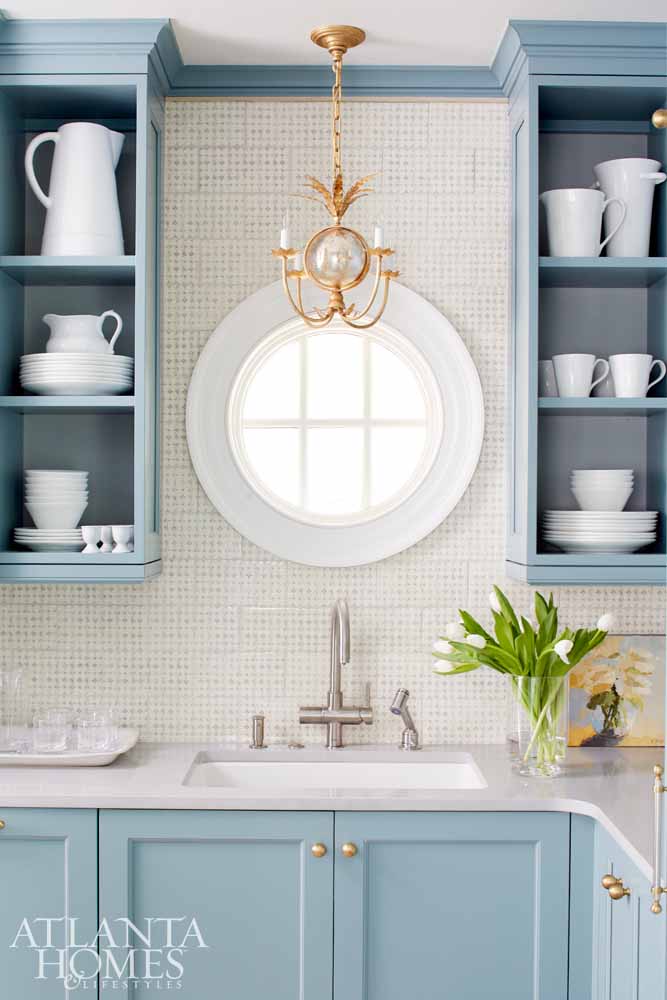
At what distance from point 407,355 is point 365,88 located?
0.70 meters

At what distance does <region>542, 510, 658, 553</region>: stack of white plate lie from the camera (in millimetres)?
2355

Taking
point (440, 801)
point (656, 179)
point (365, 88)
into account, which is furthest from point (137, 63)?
point (440, 801)

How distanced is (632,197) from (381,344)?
0.72 meters

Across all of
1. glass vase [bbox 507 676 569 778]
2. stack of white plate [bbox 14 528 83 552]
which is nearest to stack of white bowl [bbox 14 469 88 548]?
stack of white plate [bbox 14 528 83 552]

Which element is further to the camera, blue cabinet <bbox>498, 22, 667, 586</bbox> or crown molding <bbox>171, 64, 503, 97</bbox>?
crown molding <bbox>171, 64, 503, 97</bbox>

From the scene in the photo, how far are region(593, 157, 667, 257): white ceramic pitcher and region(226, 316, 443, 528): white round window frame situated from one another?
1.85 feet

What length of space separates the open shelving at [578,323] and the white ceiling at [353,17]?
158 millimetres

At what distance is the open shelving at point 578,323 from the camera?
2348 millimetres

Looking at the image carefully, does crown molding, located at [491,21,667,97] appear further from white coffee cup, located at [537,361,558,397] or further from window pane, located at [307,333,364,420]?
window pane, located at [307,333,364,420]

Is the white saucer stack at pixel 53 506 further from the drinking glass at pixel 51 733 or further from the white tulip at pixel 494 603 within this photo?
the white tulip at pixel 494 603

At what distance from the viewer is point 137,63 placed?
232 cm

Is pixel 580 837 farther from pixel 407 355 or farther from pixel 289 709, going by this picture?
pixel 407 355

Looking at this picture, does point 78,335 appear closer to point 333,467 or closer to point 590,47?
point 333,467

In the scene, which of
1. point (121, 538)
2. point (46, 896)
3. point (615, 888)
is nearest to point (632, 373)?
point (615, 888)
